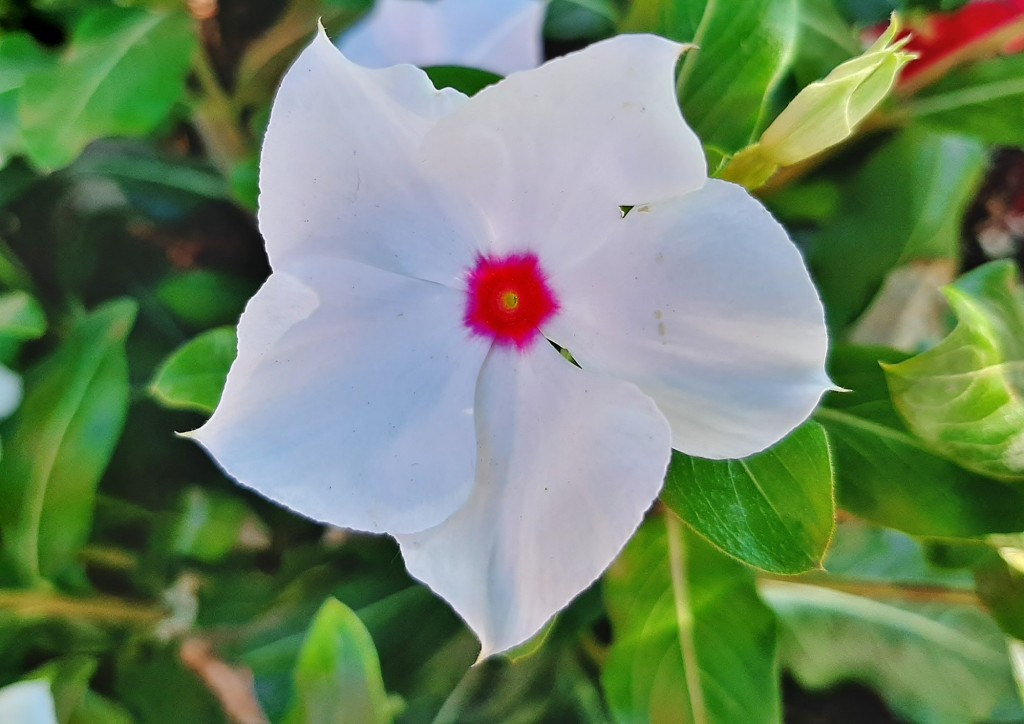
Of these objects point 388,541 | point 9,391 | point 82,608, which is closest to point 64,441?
point 9,391

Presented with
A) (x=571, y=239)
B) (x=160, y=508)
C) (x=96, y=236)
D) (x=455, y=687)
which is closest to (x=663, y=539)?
(x=455, y=687)

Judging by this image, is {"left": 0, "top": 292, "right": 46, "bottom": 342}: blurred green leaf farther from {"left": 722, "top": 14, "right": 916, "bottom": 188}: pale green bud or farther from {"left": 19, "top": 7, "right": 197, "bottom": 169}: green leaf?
{"left": 722, "top": 14, "right": 916, "bottom": 188}: pale green bud

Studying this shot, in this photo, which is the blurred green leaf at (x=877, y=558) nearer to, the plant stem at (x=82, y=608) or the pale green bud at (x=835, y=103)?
the pale green bud at (x=835, y=103)

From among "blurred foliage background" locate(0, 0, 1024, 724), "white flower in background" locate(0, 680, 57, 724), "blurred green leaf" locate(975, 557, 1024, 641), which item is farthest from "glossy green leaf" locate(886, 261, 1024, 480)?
"white flower in background" locate(0, 680, 57, 724)

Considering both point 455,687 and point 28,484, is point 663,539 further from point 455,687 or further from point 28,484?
point 28,484

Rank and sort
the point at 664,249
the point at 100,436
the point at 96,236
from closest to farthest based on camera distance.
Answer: the point at 664,249, the point at 100,436, the point at 96,236
